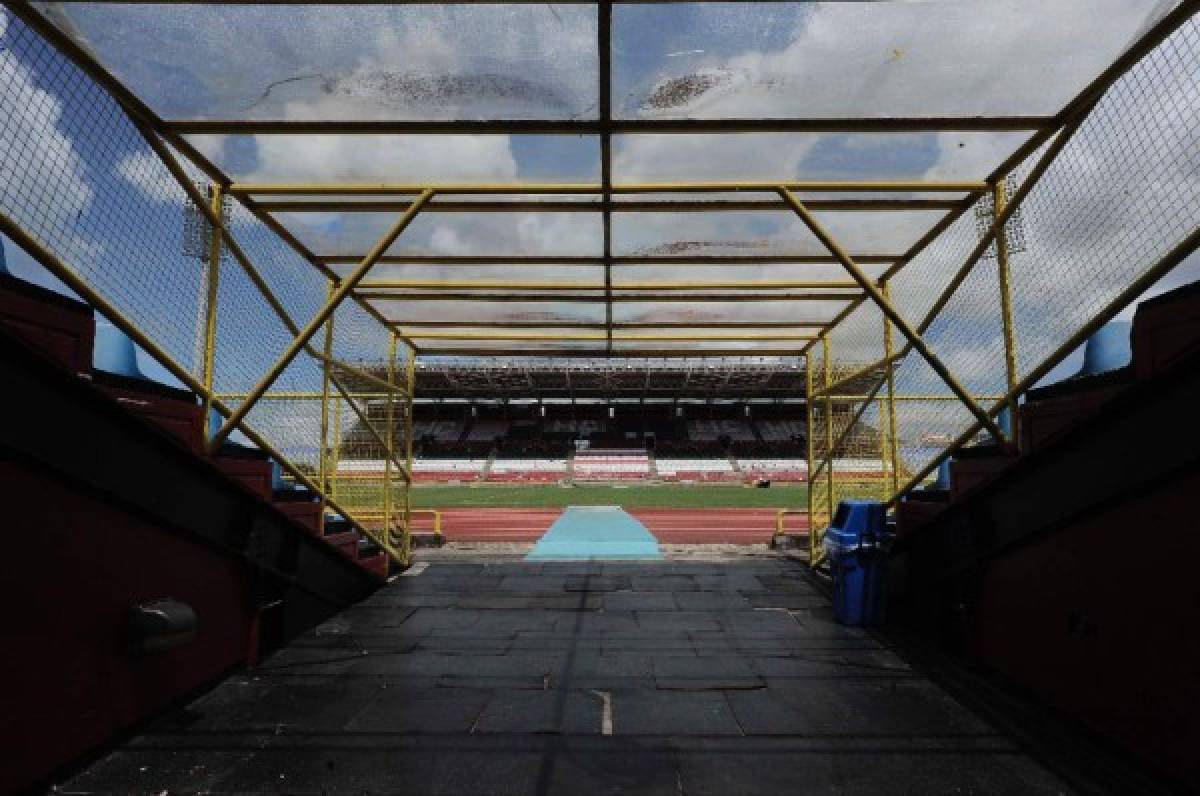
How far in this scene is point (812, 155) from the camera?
4.20 metres

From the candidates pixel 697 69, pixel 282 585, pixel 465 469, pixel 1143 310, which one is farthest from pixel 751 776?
pixel 465 469

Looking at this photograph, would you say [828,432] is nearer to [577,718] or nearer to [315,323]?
[577,718]

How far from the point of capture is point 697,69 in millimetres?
3307

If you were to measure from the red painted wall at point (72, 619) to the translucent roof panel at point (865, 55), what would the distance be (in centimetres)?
344

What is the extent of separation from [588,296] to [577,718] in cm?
440

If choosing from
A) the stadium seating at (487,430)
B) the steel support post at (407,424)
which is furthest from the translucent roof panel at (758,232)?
the stadium seating at (487,430)

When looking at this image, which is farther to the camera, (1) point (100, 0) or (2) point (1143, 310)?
(2) point (1143, 310)

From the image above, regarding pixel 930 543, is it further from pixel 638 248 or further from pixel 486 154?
pixel 486 154

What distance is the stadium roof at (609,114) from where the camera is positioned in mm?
3045

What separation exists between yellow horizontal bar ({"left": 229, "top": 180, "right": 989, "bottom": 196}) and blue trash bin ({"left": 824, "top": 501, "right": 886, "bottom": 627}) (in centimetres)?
274

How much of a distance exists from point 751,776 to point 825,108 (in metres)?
3.52

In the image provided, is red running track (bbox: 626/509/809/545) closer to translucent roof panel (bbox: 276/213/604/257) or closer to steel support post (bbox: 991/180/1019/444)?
translucent roof panel (bbox: 276/213/604/257)

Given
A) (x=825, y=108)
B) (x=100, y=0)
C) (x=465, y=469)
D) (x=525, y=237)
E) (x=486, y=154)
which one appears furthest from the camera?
(x=465, y=469)

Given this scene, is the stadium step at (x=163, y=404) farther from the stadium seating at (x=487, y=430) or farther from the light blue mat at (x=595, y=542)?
the stadium seating at (x=487, y=430)
